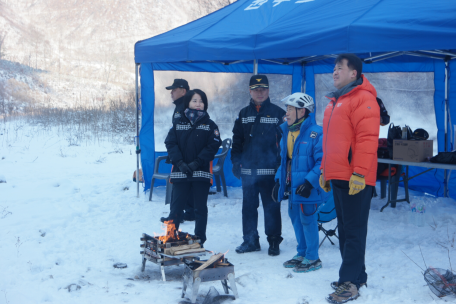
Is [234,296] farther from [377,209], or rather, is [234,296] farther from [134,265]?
[377,209]

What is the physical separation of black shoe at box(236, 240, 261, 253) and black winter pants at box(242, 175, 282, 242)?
0.14 feet

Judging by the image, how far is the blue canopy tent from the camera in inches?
164

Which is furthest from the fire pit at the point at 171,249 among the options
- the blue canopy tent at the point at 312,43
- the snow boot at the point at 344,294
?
the blue canopy tent at the point at 312,43

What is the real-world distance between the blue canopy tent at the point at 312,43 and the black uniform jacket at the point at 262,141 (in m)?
0.83

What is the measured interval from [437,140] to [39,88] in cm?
2203

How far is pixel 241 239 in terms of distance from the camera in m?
5.27

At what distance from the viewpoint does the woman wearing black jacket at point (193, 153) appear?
460 cm

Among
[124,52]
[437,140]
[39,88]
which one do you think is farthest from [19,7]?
[437,140]

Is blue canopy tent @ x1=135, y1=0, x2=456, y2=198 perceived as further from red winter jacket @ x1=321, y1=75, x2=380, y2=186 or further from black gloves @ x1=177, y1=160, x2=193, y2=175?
black gloves @ x1=177, y1=160, x2=193, y2=175

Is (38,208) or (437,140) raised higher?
(437,140)

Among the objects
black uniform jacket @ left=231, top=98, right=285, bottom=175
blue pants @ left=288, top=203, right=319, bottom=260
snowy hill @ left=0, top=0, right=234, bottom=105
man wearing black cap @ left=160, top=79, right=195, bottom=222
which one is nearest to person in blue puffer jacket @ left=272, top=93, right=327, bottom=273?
blue pants @ left=288, top=203, right=319, bottom=260

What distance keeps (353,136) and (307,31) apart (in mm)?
2121

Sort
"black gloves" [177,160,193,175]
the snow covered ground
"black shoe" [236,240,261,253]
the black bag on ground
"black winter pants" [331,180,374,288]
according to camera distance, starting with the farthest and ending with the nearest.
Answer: the black bag on ground < "black shoe" [236,240,261,253] < "black gloves" [177,160,193,175] < the snow covered ground < "black winter pants" [331,180,374,288]

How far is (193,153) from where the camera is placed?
462 cm
